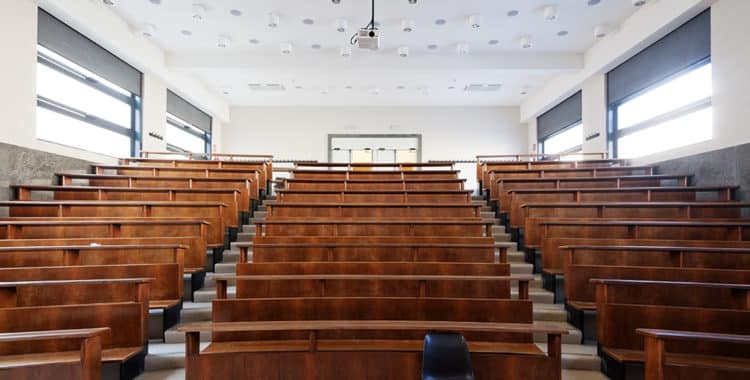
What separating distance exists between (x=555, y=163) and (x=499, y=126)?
2213 millimetres

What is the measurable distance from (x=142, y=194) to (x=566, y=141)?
448 cm

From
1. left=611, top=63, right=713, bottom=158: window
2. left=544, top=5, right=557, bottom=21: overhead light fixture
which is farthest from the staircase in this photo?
left=544, top=5, right=557, bottom=21: overhead light fixture

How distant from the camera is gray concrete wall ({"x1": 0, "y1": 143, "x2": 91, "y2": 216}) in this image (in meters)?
2.33

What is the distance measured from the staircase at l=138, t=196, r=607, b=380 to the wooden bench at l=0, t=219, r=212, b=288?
13 cm

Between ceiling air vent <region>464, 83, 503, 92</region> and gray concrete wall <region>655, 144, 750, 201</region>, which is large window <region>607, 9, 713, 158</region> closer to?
gray concrete wall <region>655, 144, 750, 201</region>

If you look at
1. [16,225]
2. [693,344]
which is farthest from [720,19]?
[16,225]

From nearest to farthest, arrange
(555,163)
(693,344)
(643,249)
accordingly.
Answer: (693,344), (643,249), (555,163)

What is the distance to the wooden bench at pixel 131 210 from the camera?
214 centimetres

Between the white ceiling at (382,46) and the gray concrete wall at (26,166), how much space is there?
1.32m

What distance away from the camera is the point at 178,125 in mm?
4672

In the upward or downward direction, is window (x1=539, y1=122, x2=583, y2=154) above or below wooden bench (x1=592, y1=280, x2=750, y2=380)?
above

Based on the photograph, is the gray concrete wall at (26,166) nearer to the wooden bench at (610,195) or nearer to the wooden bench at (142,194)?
the wooden bench at (142,194)

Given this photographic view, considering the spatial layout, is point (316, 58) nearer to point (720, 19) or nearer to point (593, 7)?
point (593, 7)

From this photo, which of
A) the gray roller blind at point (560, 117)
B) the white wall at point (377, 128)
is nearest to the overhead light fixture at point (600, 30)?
the gray roller blind at point (560, 117)
